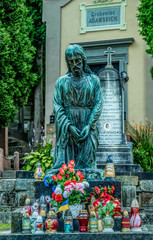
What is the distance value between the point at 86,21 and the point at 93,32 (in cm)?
56

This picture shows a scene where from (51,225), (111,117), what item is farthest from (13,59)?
(51,225)

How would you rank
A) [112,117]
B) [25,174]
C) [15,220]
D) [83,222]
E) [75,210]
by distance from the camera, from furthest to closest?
[112,117] < [25,174] < [75,210] < [15,220] < [83,222]

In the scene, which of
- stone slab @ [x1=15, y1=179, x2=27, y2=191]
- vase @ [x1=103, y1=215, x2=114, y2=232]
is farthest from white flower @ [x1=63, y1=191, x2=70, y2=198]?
stone slab @ [x1=15, y1=179, x2=27, y2=191]

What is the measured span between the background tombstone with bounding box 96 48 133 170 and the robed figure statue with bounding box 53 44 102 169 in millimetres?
4165

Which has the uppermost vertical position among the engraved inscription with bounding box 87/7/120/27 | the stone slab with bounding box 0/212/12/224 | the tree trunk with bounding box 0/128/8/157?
the engraved inscription with bounding box 87/7/120/27

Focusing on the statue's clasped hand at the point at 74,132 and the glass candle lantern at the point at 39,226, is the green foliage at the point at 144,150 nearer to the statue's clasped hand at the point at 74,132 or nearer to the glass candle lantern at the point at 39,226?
the statue's clasped hand at the point at 74,132

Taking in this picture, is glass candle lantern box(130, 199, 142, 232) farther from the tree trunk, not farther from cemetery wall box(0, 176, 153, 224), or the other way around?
the tree trunk

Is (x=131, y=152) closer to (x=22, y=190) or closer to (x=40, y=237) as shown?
(x=22, y=190)

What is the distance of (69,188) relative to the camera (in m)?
6.11

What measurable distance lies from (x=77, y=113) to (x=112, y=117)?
491 centimetres

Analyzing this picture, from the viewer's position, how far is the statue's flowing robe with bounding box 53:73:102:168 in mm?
7383

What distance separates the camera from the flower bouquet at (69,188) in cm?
614

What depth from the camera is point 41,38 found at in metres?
22.2

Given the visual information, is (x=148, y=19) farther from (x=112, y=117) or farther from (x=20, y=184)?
(x=20, y=184)
